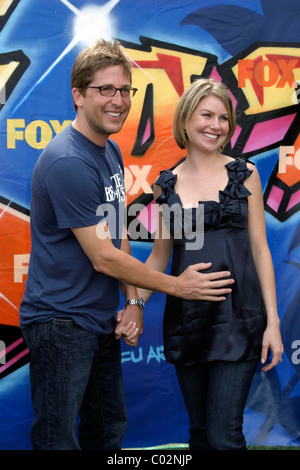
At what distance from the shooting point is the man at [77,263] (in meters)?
1.79

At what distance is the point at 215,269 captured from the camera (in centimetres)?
198

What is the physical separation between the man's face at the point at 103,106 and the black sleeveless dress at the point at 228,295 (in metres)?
0.41

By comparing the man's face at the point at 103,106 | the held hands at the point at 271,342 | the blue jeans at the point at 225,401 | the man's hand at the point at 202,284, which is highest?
the man's face at the point at 103,106

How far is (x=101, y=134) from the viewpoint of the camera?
6.35 feet

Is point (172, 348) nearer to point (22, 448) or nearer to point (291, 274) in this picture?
point (291, 274)

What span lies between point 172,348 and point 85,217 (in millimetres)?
659

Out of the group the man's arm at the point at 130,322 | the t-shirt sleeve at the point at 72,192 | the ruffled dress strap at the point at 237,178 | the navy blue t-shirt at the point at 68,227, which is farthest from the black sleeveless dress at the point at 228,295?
the t-shirt sleeve at the point at 72,192

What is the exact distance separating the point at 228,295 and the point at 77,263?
59 cm

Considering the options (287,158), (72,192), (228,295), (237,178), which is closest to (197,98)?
(237,178)

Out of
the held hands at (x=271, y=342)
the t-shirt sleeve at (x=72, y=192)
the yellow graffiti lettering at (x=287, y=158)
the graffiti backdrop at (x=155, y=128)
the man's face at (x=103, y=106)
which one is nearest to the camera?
the t-shirt sleeve at (x=72, y=192)

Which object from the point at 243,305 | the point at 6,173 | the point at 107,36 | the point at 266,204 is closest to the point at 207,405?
the point at 243,305

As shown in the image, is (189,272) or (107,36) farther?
(107,36)

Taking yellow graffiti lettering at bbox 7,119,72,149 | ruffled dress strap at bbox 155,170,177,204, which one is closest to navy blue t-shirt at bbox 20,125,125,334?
ruffled dress strap at bbox 155,170,177,204

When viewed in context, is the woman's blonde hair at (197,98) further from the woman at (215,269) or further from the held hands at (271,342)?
the held hands at (271,342)
